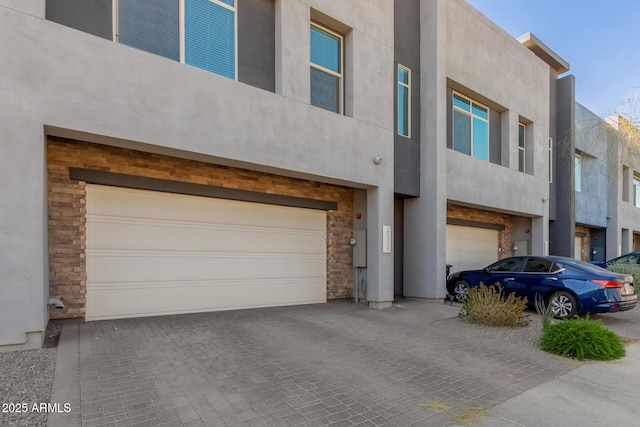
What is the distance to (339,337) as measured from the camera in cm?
664

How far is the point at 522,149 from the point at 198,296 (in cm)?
1335

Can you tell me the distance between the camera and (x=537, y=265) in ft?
31.6

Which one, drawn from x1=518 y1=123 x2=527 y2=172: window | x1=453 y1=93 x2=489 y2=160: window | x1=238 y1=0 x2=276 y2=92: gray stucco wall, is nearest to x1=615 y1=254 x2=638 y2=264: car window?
x1=518 y1=123 x2=527 y2=172: window

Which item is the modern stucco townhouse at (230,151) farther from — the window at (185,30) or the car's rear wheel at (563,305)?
the car's rear wheel at (563,305)

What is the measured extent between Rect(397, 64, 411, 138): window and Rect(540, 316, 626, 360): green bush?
237 inches

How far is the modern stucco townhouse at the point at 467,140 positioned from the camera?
34.8 feet

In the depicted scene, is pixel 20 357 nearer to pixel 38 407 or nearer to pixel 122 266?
pixel 38 407

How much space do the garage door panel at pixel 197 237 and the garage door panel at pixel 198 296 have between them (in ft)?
2.45

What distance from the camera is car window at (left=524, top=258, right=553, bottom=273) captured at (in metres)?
9.38

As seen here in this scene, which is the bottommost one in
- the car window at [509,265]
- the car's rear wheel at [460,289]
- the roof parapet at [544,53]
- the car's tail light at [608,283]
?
the car's rear wheel at [460,289]

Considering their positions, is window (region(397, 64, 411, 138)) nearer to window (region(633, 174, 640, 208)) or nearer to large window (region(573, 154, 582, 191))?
large window (region(573, 154, 582, 191))

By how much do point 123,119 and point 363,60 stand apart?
5.76m

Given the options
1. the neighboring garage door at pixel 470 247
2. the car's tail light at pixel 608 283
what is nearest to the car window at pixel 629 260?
the neighboring garage door at pixel 470 247

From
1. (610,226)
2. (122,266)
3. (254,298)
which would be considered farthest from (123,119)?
(610,226)
